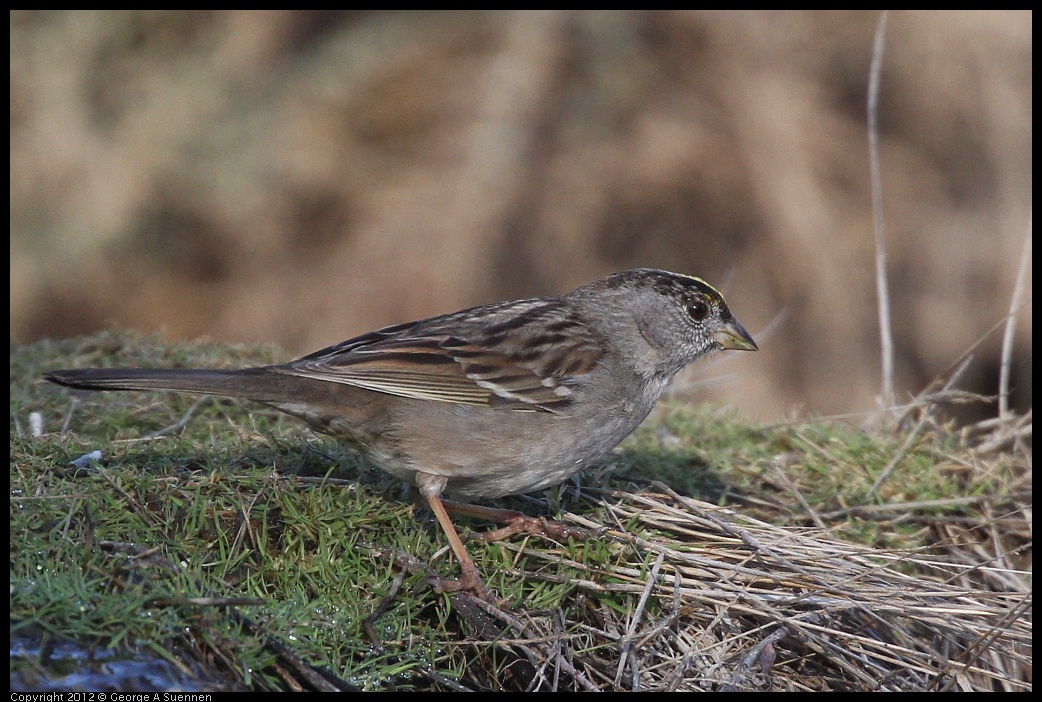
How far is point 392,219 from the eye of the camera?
303 inches

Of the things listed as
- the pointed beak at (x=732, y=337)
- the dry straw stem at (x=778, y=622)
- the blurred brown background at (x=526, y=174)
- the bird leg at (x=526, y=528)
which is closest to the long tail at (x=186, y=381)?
the bird leg at (x=526, y=528)

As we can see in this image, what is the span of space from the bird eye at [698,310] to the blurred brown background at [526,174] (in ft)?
10.9

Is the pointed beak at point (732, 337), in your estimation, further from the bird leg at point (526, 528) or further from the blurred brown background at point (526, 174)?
the blurred brown background at point (526, 174)

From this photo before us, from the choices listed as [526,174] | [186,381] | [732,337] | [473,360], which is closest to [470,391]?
[473,360]

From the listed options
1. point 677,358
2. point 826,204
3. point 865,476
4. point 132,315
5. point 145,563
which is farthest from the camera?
point 132,315

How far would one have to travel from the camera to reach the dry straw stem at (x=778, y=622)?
2850mm

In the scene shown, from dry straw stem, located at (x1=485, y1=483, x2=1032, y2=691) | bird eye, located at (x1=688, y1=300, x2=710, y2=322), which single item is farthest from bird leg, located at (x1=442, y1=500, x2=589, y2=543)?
bird eye, located at (x1=688, y1=300, x2=710, y2=322)

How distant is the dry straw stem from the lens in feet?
9.35

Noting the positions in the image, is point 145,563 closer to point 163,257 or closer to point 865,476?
point 865,476

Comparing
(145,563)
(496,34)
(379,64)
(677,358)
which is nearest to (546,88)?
(496,34)

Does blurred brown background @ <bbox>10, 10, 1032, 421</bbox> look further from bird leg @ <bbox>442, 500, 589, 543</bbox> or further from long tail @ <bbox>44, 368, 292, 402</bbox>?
long tail @ <bbox>44, 368, 292, 402</bbox>

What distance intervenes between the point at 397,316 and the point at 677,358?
389 centimetres

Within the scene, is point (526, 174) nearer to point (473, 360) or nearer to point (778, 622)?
point (473, 360)

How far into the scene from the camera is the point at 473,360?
137 inches
